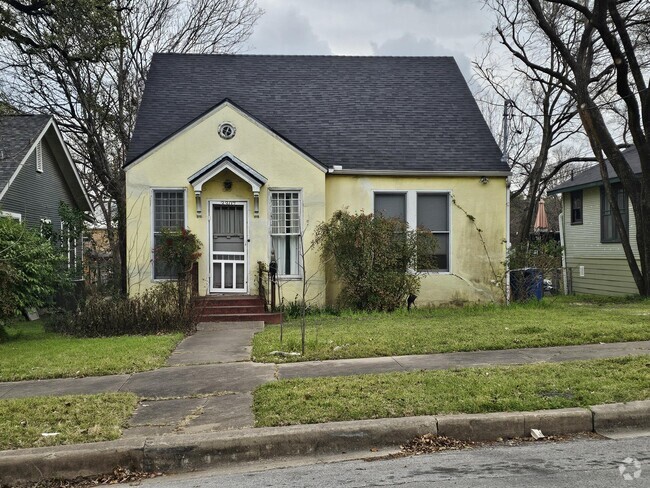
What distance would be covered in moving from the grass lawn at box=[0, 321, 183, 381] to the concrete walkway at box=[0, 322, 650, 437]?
0.79 feet

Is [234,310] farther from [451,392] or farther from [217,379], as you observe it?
[451,392]

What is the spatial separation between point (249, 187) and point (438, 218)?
16.2 feet

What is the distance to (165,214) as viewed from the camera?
14484 millimetres

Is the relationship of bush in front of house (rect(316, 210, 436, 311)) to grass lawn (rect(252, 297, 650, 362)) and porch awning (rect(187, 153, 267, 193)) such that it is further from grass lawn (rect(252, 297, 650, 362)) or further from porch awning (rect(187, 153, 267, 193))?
porch awning (rect(187, 153, 267, 193))

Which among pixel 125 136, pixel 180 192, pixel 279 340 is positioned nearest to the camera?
pixel 279 340

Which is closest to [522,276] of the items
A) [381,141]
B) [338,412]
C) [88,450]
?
[381,141]

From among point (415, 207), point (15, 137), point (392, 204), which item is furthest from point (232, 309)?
point (15, 137)

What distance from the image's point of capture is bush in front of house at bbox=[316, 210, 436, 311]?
538 inches

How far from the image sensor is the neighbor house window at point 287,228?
14.8m

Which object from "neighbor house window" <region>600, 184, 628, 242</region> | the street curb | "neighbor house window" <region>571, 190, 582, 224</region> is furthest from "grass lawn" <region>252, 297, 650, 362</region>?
"neighbor house window" <region>571, 190, 582, 224</region>

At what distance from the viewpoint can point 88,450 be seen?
5102 mm

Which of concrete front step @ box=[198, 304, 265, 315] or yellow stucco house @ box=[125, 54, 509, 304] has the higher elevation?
yellow stucco house @ box=[125, 54, 509, 304]

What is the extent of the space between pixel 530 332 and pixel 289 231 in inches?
267

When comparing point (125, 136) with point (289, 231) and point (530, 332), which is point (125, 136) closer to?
point (289, 231)
